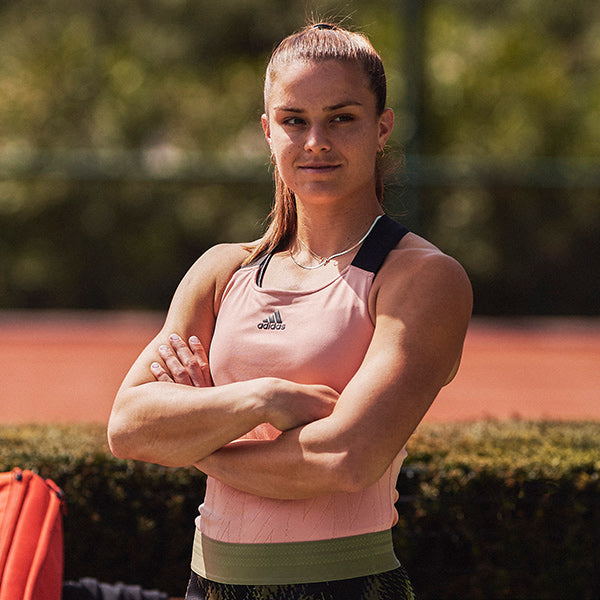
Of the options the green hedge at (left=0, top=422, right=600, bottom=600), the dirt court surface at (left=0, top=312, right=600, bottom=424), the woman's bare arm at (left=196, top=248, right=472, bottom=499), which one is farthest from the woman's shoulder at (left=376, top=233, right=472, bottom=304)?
the dirt court surface at (left=0, top=312, right=600, bottom=424)

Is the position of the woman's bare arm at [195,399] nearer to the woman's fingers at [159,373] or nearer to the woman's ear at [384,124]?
the woman's fingers at [159,373]

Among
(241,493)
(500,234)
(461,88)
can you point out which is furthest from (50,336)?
(241,493)

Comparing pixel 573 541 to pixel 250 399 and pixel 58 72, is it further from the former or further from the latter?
pixel 58 72

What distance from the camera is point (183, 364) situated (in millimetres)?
2299

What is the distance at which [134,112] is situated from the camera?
1930 cm

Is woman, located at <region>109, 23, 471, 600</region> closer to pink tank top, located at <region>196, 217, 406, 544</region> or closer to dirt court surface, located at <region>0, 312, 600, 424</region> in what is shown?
pink tank top, located at <region>196, 217, 406, 544</region>

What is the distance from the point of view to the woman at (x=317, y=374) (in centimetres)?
200

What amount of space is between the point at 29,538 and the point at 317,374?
104 cm

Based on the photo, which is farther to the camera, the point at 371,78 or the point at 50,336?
the point at 50,336

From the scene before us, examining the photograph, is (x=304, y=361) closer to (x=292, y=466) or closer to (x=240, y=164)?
(x=292, y=466)

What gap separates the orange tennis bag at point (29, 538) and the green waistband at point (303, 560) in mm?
722

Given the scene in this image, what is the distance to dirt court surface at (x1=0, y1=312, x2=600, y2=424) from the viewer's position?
10344 millimetres

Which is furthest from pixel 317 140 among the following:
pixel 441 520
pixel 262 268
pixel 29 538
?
pixel 441 520

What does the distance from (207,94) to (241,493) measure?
18.3 metres
